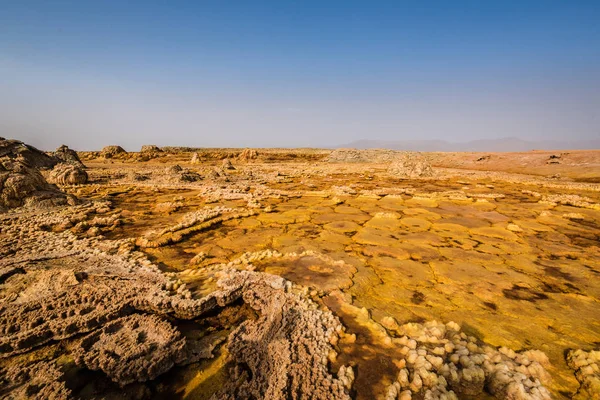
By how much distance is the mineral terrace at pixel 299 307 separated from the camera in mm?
1895

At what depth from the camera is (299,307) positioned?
262 cm

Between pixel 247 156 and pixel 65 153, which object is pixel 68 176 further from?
pixel 247 156

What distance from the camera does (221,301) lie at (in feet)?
9.12

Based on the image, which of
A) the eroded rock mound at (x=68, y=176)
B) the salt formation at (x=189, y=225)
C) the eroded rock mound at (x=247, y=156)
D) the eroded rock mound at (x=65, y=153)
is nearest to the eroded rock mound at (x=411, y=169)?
the salt formation at (x=189, y=225)

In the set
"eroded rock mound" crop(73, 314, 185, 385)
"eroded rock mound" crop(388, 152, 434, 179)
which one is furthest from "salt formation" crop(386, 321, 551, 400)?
"eroded rock mound" crop(388, 152, 434, 179)

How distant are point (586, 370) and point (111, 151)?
1351 inches

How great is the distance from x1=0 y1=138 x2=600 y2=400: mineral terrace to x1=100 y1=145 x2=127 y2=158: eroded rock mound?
26.0 meters

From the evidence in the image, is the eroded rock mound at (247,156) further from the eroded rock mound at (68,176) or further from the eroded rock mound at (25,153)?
the eroded rock mound at (68,176)

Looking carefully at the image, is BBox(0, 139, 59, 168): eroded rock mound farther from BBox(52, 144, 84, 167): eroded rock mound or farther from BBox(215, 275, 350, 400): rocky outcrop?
BBox(215, 275, 350, 400): rocky outcrop

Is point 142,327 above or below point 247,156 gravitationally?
below

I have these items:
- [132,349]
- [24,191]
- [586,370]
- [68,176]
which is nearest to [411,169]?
[586,370]

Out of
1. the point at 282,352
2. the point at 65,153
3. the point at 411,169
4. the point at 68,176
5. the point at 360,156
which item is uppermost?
the point at 65,153

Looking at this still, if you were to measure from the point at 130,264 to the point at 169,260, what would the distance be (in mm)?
486

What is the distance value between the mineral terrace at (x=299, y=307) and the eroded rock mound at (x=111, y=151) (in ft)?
85.4
